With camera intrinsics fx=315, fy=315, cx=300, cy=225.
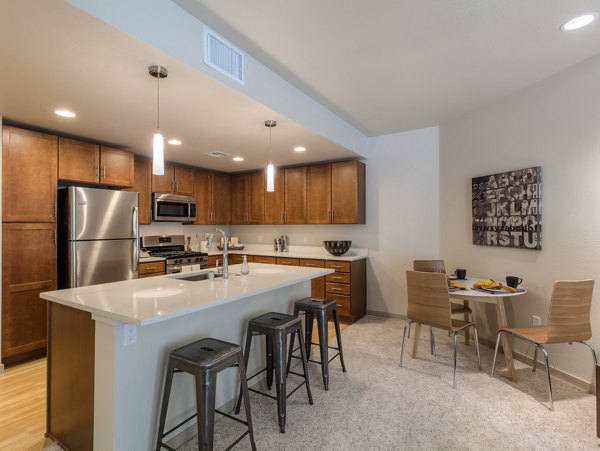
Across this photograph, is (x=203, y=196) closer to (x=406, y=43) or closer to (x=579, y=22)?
(x=406, y=43)

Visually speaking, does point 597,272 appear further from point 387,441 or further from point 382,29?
point 382,29

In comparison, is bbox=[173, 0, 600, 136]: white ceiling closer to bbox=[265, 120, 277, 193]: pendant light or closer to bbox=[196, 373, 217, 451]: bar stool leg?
bbox=[265, 120, 277, 193]: pendant light

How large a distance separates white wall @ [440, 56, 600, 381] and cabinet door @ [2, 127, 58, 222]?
4559 millimetres

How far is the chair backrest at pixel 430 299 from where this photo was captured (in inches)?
105

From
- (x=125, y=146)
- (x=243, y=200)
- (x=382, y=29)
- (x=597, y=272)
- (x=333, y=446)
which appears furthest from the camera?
(x=243, y=200)

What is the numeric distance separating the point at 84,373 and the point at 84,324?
27 centimetres

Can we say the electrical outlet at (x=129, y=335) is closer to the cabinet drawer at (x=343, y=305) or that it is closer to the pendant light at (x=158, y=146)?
the pendant light at (x=158, y=146)

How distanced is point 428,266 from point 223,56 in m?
3.04

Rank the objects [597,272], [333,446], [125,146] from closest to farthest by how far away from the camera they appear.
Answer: [333,446], [597,272], [125,146]

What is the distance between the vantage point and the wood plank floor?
195cm

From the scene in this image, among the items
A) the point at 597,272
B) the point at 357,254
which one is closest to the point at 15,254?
the point at 357,254

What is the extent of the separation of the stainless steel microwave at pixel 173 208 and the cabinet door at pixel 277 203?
1.18 metres

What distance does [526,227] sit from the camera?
3002mm

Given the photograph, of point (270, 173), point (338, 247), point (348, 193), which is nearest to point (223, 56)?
point (270, 173)
